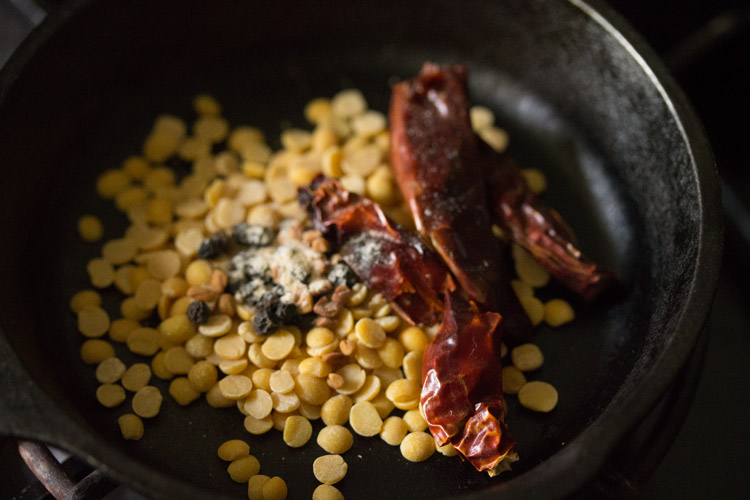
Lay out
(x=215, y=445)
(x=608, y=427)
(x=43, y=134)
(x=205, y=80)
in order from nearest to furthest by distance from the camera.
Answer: (x=608, y=427), (x=215, y=445), (x=43, y=134), (x=205, y=80)

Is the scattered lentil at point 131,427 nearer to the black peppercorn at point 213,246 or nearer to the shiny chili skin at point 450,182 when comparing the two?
the black peppercorn at point 213,246

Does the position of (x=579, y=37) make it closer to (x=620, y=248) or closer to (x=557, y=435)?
(x=620, y=248)

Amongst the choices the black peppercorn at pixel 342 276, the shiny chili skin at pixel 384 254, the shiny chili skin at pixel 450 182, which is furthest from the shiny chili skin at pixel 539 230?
the black peppercorn at pixel 342 276

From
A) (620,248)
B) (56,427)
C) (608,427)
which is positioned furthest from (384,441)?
(620,248)

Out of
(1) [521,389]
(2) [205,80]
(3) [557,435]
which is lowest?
(3) [557,435]

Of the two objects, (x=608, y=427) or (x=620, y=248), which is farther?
(x=620, y=248)

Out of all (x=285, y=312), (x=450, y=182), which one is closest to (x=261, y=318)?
(x=285, y=312)

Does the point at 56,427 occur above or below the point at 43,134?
below
